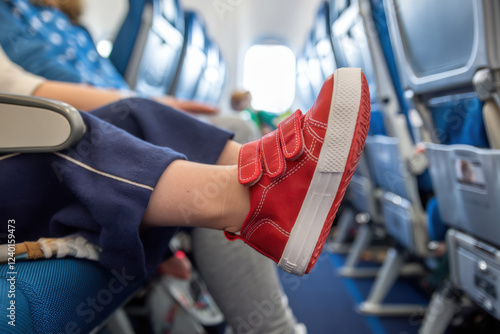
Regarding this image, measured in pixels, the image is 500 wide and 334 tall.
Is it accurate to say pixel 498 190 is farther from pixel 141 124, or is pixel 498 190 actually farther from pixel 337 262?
pixel 337 262

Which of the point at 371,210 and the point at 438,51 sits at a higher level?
the point at 438,51

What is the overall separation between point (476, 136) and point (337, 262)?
1.63 meters

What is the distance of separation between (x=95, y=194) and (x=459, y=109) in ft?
2.68

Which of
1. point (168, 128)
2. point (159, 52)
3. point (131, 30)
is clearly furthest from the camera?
point (159, 52)

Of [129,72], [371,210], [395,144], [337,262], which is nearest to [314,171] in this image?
[395,144]

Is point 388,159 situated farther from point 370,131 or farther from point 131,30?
point 131,30

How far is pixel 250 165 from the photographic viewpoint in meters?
0.54

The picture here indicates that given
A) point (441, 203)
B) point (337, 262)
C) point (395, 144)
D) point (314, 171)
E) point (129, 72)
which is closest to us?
point (314, 171)

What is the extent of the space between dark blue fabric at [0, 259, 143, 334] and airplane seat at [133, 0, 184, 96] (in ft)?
4.77

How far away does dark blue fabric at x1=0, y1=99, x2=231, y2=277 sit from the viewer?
1.59 feet

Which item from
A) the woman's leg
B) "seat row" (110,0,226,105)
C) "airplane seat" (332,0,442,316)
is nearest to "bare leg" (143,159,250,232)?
the woman's leg

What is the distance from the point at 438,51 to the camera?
2.74 ft

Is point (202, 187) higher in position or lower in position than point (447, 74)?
lower

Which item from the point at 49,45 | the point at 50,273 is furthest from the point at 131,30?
the point at 50,273
